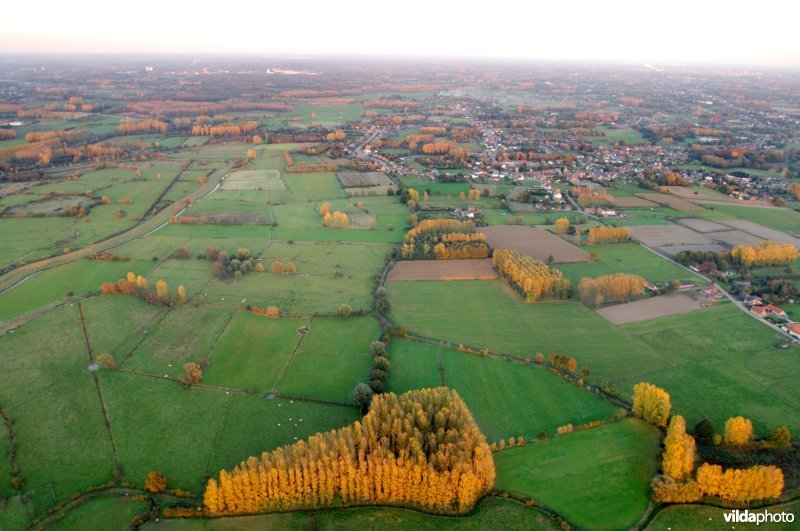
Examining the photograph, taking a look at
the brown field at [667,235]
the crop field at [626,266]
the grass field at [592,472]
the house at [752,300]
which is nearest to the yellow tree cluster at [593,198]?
the brown field at [667,235]

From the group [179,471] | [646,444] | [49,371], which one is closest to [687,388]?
[646,444]

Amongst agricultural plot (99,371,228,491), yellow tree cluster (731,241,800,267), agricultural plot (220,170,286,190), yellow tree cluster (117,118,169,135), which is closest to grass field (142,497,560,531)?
agricultural plot (99,371,228,491)

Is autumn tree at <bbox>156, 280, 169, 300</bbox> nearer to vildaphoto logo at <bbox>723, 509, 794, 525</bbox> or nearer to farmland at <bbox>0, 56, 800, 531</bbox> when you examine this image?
farmland at <bbox>0, 56, 800, 531</bbox>

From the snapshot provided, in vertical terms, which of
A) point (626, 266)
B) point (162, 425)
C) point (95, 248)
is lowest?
point (162, 425)

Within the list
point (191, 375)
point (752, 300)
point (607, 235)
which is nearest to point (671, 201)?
point (607, 235)

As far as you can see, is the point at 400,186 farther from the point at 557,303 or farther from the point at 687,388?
the point at 687,388

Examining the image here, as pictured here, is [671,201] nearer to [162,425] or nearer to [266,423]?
[266,423]

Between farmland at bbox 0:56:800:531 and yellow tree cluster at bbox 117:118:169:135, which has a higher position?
yellow tree cluster at bbox 117:118:169:135
